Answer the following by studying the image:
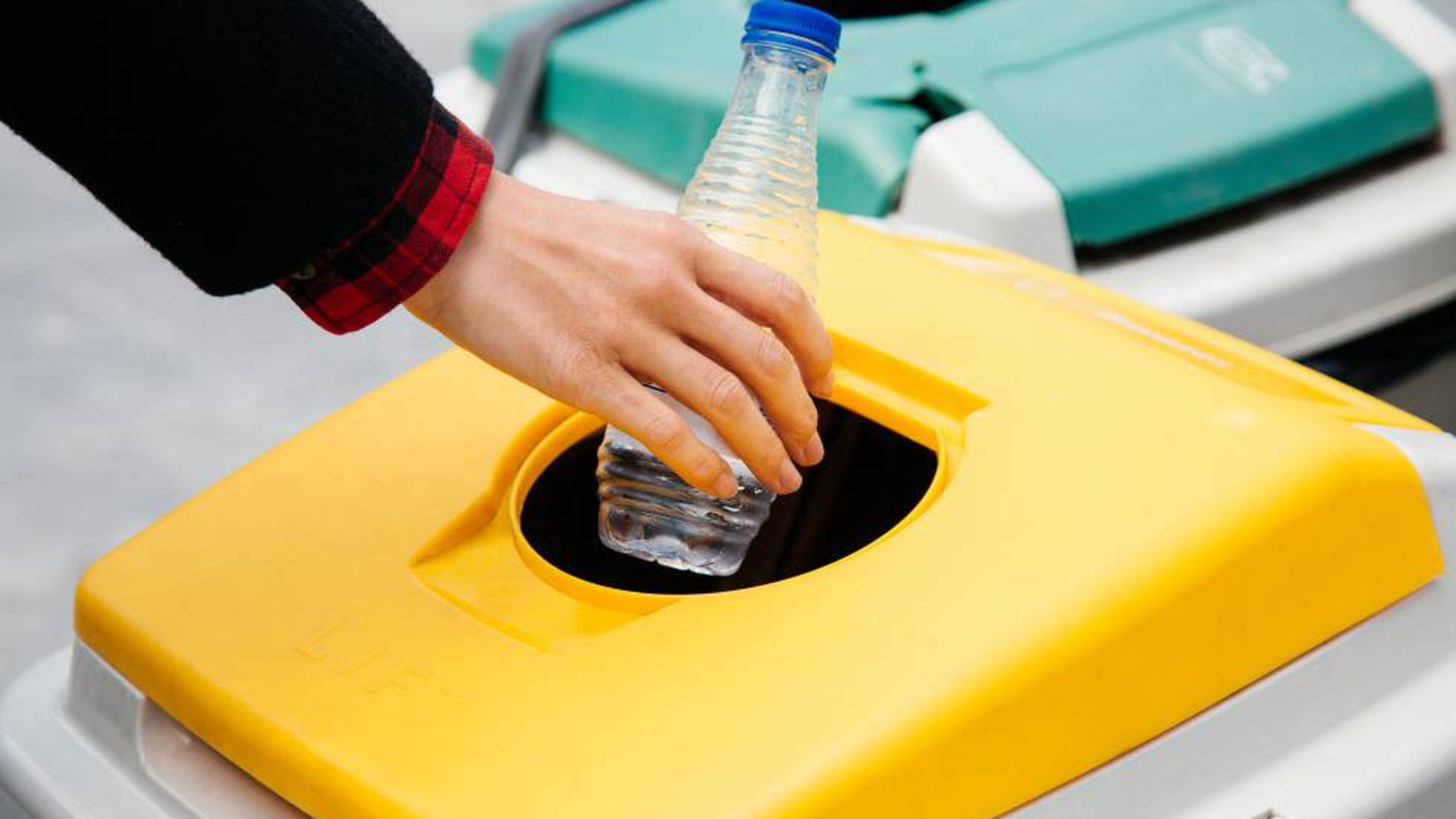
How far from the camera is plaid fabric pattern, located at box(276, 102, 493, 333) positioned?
0.58 m

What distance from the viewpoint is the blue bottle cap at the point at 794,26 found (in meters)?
0.67

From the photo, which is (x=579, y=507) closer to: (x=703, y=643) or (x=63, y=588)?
(x=703, y=643)

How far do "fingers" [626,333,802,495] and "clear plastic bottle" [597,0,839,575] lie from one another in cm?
13

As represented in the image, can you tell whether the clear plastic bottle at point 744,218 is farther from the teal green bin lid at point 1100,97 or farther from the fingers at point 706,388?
the teal green bin lid at point 1100,97

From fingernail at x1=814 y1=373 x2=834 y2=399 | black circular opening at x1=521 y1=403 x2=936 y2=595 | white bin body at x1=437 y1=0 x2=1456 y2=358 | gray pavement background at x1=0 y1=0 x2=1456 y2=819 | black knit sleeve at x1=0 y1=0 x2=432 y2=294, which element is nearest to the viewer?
black knit sleeve at x1=0 y1=0 x2=432 y2=294

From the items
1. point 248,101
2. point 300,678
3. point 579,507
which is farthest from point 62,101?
point 579,507

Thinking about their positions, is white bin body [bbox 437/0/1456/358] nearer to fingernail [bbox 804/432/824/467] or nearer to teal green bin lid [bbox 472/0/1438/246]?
teal green bin lid [bbox 472/0/1438/246]

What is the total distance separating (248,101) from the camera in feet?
1.83

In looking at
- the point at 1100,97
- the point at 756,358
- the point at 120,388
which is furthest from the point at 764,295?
the point at 120,388

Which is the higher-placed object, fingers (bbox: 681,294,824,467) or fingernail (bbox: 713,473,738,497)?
fingers (bbox: 681,294,824,467)

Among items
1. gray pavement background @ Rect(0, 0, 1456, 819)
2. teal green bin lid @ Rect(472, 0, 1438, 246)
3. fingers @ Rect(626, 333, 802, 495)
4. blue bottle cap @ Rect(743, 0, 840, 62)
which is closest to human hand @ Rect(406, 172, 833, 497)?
fingers @ Rect(626, 333, 802, 495)

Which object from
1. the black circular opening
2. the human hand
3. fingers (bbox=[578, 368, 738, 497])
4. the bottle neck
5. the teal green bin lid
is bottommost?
the black circular opening

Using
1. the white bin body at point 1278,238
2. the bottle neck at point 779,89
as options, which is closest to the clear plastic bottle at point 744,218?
the bottle neck at point 779,89

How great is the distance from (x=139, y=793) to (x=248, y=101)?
312mm
